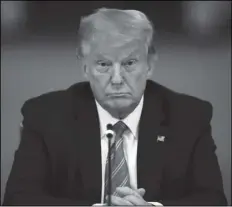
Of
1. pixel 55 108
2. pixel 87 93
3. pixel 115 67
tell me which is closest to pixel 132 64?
pixel 115 67

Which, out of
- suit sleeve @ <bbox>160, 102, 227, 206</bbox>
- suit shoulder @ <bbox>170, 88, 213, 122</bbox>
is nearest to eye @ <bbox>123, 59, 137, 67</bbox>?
suit shoulder @ <bbox>170, 88, 213, 122</bbox>

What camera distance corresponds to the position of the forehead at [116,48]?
2.22 meters

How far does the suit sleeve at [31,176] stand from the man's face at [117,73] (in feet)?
1.11

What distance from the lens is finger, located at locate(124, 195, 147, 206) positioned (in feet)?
6.68

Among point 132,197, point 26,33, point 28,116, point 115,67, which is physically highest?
point 26,33

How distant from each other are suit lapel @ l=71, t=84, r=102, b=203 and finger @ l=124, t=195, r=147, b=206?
0.62 ft

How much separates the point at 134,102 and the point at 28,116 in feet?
1.57

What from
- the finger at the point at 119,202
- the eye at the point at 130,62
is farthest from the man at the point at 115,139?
the finger at the point at 119,202

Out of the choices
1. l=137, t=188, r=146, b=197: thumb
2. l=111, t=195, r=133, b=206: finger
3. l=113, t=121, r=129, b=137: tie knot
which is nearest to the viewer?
l=111, t=195, r=133, b=206: finger

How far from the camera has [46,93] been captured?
2.35 m

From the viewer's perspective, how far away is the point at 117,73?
2.21 meters

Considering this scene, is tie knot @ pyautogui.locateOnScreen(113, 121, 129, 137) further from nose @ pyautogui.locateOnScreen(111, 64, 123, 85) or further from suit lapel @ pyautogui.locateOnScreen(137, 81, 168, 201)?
nose @ pyautogui.locateOnScreen(111, 64, 123, 85)

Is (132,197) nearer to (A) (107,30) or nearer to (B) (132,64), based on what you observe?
(B) (132,64)

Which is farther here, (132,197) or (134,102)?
(134,102)
